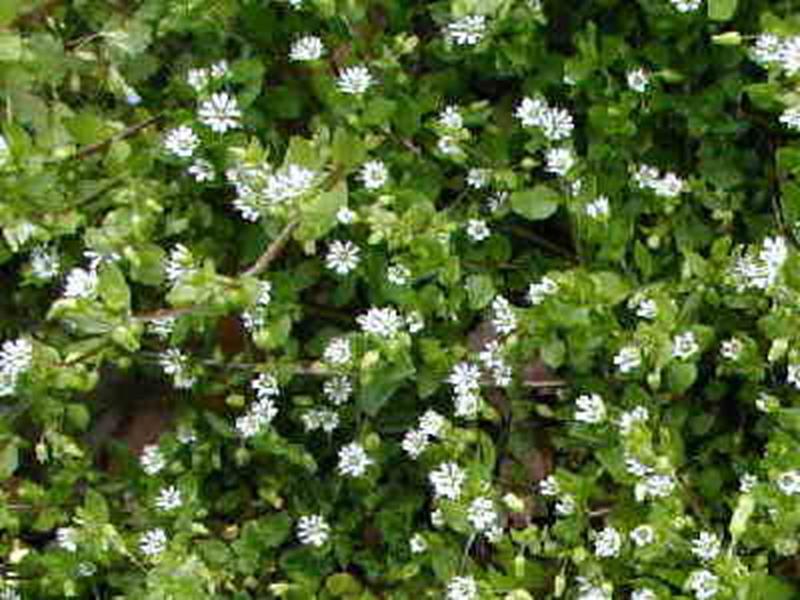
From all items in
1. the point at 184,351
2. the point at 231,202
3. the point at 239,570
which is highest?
the point at 231,202

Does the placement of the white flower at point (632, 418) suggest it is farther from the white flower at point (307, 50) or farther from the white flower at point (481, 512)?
the white flower at point (307, 50)

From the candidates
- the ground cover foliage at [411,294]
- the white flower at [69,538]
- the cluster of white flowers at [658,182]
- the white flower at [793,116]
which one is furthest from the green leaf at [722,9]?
the white flower at [69,538]

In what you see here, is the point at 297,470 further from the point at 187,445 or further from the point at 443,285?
the point at 443,285

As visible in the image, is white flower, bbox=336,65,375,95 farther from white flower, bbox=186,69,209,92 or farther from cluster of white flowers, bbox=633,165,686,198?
cluster of white flowers, bbox=633,165,686,198

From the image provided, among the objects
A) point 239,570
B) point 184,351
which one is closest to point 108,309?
point 184,351

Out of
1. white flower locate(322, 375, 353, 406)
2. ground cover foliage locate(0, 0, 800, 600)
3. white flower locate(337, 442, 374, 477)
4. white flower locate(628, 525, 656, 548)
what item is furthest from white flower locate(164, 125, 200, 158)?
white flower locate(628, 525, 656, 548)

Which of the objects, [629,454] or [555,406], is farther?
[555,406]

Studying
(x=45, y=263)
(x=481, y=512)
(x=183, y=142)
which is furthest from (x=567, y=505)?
(x=45, y=263)

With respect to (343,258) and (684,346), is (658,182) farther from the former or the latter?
(343,258)
